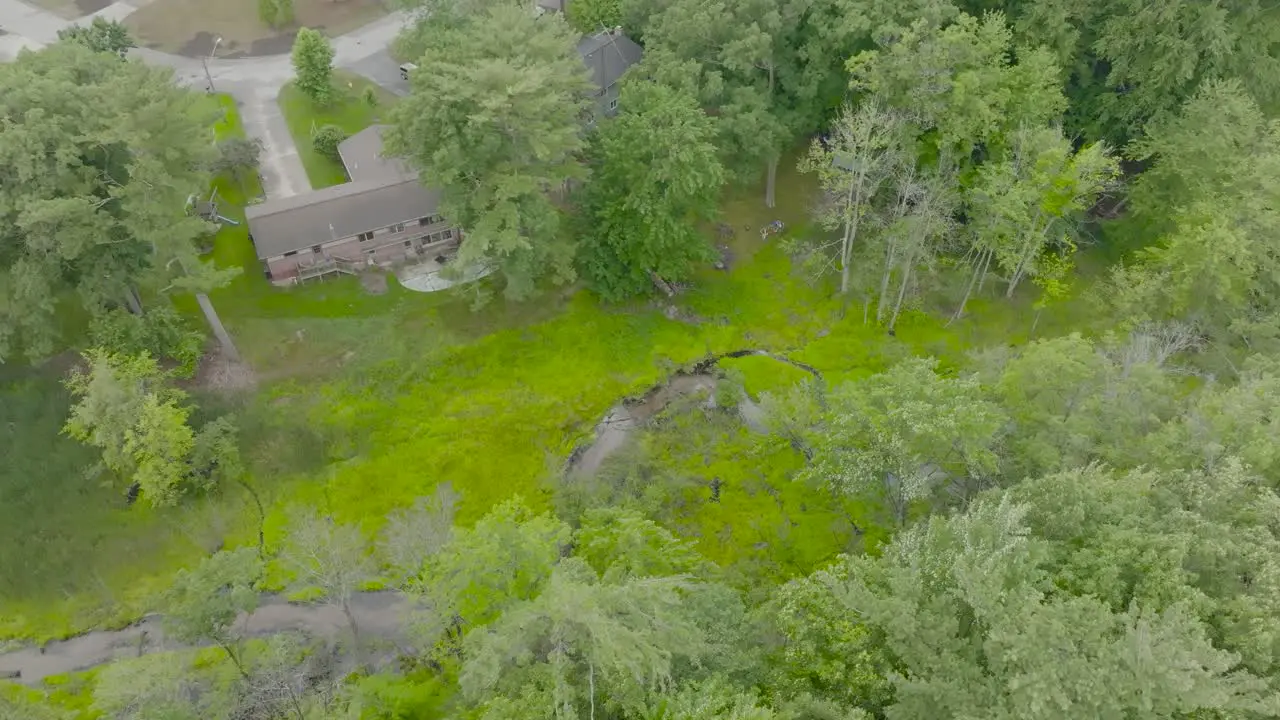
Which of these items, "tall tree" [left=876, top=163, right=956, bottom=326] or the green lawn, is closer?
"tall tree" [left=876, top=163, right=956, bottom=326]

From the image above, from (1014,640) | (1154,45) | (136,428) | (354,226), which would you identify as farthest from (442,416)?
(1154,45)

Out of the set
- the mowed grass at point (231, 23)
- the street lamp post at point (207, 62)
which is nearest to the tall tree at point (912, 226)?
the mowed grass at point (231, 23)

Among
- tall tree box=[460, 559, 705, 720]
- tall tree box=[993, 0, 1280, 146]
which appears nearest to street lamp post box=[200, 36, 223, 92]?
tall tree box=[460, 559, 705, 720]

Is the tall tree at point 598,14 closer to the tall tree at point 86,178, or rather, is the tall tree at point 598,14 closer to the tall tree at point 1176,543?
the tall tree at point 86,178

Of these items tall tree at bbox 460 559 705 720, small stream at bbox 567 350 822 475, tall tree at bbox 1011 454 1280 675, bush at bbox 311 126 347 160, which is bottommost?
small stream at bbox 567 350 822 475

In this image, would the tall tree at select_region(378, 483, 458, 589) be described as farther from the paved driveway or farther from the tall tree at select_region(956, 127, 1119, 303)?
the paved driveway

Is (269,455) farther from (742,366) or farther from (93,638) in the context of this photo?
(742,366)

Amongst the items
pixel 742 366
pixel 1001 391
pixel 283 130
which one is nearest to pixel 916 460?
pixel 1001 391

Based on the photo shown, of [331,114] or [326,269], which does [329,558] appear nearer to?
[326,269]
